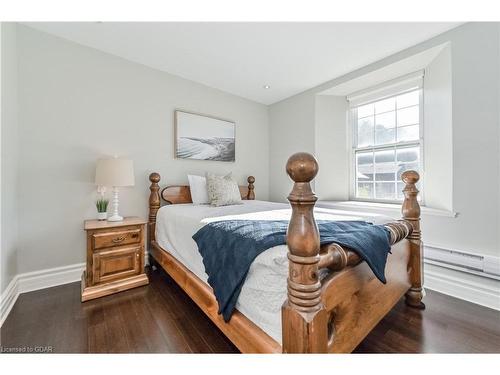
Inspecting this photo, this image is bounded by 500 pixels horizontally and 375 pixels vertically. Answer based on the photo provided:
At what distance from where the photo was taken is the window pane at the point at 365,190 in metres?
2.99

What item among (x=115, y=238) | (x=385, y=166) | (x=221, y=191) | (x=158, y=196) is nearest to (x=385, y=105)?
(x=385, y=166)

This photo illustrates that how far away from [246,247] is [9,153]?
2090 millimetres

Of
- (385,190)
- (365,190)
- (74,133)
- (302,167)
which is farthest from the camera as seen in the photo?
(365,190)

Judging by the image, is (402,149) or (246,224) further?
(402,149)

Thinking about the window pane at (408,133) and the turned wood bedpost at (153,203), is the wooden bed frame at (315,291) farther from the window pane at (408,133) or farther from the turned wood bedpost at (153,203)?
the window pane at (408,133)

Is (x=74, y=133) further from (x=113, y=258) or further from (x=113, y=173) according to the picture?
(x=113, y=258)

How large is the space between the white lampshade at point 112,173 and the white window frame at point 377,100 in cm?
287

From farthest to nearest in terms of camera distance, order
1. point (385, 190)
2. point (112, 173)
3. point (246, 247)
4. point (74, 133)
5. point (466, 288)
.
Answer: point (385, 190) → point (74, 133) → point (112, 173) → point (466, 288) → point (246, 247)

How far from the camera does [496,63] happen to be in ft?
5.82

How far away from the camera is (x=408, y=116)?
2.65m

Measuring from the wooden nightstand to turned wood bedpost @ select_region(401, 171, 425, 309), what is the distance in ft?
7.43
